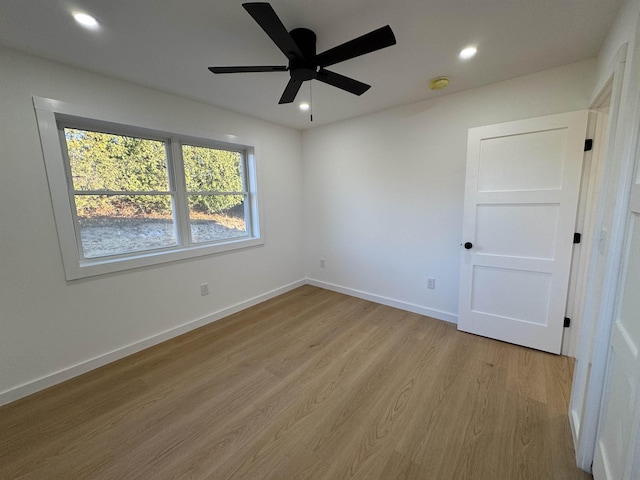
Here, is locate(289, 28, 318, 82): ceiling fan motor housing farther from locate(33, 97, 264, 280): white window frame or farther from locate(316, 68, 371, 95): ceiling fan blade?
locate(33, 97, 264, 280): white window frame

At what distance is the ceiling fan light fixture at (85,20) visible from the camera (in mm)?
1410

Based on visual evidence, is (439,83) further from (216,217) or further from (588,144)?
(216,217)

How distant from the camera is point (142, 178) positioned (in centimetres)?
248

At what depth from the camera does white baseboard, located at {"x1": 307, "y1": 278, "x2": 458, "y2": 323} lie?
2873mm

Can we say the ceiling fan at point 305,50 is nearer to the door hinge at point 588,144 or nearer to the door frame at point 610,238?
the door frame at point 610,238

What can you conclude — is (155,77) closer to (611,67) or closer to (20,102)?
(20,102)

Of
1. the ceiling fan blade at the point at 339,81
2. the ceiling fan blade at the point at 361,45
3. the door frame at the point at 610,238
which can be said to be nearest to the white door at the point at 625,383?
the door frame at the point at 610,238

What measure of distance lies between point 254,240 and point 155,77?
189cm

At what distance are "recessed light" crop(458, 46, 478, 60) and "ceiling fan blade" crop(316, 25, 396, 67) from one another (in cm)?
89

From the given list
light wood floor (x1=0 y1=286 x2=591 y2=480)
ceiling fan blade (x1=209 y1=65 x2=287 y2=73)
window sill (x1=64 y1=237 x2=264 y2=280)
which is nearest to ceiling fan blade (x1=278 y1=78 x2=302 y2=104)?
ceiling fan blade (x1=209 y1=65 x2=287 y2=73)

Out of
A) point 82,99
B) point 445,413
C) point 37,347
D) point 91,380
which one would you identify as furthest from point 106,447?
point 82,99

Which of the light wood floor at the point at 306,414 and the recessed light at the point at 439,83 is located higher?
the recessed light at the point at 439,83

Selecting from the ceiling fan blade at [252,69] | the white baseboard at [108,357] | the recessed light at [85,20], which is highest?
the recessed light at [85,20]

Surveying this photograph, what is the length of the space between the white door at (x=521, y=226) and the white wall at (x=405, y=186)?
0.67 ft
